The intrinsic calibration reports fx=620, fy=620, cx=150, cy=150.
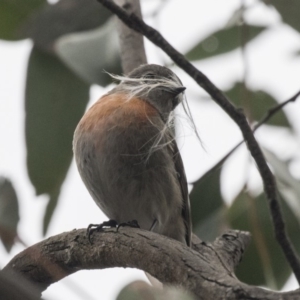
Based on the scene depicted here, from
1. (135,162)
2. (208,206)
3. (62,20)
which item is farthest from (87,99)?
(208,206)

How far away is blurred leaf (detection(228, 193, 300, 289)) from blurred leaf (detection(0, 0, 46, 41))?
1670mm

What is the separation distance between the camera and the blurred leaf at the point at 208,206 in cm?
360

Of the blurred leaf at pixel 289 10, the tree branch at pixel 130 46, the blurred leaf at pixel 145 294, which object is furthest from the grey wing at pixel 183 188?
the blurred leaf at pixel 145 294

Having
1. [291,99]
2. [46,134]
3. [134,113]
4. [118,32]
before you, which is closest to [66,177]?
[46,134]

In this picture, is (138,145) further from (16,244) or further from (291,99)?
(16,244)

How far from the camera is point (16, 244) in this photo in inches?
48.0

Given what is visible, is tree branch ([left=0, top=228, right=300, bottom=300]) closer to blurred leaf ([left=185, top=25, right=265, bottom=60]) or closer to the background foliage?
the background foliage

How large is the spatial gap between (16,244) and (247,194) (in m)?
2.44

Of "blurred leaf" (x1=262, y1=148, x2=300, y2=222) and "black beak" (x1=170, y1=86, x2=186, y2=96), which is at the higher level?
"black beak" (x1=170, y1=86, x2=186, y2=96)

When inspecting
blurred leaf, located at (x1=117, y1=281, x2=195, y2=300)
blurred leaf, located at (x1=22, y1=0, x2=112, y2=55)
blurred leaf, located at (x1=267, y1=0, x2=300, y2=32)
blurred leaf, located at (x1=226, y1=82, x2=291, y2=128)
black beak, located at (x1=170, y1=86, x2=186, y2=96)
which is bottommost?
blurred leaf, located at (x1=117, y1=281, x2=195, y2=300)

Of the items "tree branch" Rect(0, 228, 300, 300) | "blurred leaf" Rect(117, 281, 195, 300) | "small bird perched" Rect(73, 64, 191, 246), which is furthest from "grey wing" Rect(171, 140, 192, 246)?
"blurred leaf" Rect(117, 281, 195, 300)

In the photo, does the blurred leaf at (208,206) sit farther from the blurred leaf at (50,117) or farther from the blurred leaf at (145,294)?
the blurred leaf at (145,294)

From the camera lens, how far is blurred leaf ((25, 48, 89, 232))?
3650 mm

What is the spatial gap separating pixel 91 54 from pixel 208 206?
113 cm
